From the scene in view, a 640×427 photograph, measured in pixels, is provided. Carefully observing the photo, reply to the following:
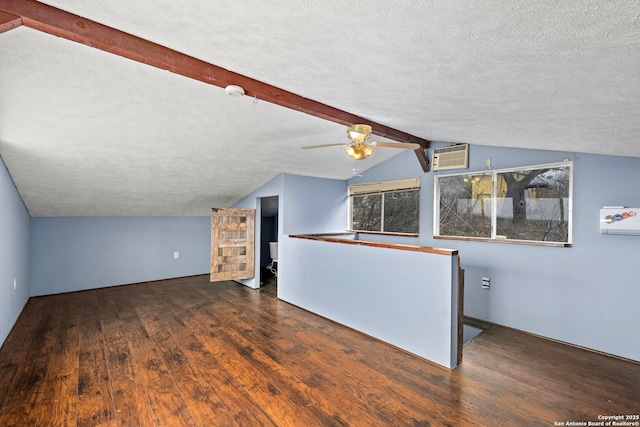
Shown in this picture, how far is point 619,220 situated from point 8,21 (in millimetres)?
4663

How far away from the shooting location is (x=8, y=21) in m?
1.44

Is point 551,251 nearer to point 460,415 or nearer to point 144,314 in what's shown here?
point 460,415

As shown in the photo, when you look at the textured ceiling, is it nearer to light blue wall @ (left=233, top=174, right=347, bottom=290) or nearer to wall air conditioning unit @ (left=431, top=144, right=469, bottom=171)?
wall air conditioning unit @ (left=431, top=144, right=469, bottom=171)

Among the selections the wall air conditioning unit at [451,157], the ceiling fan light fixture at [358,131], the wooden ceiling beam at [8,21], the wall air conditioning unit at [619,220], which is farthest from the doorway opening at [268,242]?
the wall air conditioning unit at [619,220]

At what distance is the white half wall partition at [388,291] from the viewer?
2.73 metres

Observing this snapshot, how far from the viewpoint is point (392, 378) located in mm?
2502

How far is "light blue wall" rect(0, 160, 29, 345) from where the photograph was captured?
2.98 metres

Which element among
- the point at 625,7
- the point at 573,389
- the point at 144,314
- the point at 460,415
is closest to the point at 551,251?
the point at 573,389

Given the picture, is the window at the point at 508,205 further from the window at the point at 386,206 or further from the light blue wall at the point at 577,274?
the window at the point at 386,206

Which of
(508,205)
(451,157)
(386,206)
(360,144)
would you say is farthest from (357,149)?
(386,206)

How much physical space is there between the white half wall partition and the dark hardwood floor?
0.56 feet

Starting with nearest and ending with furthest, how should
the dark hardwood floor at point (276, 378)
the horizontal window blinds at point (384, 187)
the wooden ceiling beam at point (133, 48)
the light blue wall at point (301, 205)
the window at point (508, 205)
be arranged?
Answer: the wooden ceiling beam at point (133, 48), the dark hardwood floor at point (276, 378), the window at point (508, 205), the horizontal window blinds at point (384, 187), the light blue wall at point (301, 205)

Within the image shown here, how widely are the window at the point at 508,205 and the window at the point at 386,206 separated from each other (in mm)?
419

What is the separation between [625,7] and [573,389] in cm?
273
